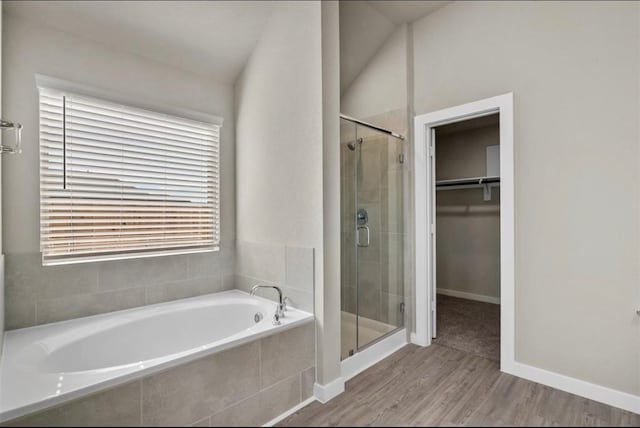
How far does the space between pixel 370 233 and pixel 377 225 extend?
0.31 feet

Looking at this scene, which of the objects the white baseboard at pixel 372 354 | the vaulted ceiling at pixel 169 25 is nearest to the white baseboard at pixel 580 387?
the white baseboard at pixel 372 354

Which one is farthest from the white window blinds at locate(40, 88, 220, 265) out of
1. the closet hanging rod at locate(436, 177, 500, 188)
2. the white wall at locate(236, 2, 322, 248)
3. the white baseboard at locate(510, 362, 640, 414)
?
the closet hanging rod at locate(436, 177, 500, 188)

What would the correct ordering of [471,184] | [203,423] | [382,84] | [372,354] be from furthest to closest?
[471,184]
[382,84]
[372,354]
[203,423]

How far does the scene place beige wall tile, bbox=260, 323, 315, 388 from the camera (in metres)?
1.63

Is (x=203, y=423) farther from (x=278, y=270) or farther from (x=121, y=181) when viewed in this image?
(x=121, y=181)

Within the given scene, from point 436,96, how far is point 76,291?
2780 mm

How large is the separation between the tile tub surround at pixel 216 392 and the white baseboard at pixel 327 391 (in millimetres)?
49

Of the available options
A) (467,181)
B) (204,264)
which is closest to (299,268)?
(204,264)

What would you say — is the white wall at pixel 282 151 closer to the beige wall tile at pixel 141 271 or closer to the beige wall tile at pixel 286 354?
the beige wall tile at pixel 286 354

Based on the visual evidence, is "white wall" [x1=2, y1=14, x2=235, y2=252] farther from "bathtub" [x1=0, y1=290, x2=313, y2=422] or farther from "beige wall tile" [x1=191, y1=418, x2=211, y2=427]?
"beige wall tile" [x1=191, y1=418, x2=211, y2=427]

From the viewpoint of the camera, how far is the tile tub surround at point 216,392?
1.13m

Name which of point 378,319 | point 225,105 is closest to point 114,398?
point 378,319

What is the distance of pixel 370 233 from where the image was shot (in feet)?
8.13

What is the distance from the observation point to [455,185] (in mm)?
3984
